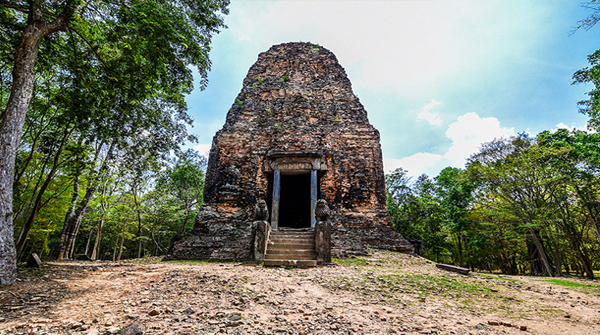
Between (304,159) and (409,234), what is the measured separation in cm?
1308

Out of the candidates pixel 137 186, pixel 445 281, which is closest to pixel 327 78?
pixel 445 281

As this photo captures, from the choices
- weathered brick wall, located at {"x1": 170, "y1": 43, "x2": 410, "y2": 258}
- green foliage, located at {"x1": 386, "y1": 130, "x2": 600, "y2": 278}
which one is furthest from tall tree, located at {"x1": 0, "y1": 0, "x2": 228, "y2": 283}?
green foliage, located at {"x1": 386, "y1": 130, "x2": 600, "y2": 278}

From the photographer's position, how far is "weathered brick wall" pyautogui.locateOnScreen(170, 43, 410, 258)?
10.2 meters

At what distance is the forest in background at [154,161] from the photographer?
5.90 m

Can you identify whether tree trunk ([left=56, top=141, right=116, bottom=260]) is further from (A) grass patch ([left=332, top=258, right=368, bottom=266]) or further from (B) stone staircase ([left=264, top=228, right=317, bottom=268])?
(A) grass patch ([left=332, top=258, right=368, bottom=266])

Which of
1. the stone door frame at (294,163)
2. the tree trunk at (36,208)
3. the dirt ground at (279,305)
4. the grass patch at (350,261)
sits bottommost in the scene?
the grass patch at (350,261)

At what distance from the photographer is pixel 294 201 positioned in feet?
49.2

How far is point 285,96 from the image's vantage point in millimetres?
13000

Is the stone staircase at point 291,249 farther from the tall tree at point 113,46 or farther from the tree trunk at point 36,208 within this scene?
the tree trunk at point 36,208

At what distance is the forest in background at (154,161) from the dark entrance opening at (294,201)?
6.17m

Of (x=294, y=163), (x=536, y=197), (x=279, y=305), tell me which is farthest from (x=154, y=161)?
(x=536, y=197)

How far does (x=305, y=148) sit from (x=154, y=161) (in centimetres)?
646

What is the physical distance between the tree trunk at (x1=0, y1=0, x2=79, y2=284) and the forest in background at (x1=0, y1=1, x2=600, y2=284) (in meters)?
0.40

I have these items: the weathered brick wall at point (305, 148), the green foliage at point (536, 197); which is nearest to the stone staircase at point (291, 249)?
the weathered brick wall at point (305, 148)
